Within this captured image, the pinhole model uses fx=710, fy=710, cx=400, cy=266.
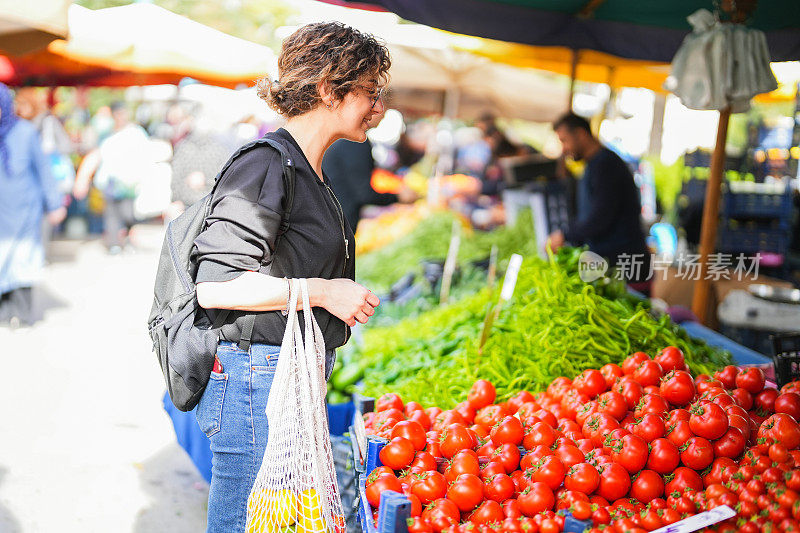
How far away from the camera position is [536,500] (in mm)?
2199

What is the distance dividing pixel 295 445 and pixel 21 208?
20.4 feet

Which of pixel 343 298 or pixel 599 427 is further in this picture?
pixel 599 427

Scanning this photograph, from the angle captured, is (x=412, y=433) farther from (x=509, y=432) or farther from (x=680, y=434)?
(x=680, y=434)

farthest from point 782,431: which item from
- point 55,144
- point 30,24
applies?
point 55,144

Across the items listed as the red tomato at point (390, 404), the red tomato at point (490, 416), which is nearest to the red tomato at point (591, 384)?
the red tomato at point (490, 416)

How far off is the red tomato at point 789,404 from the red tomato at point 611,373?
24.6 inches

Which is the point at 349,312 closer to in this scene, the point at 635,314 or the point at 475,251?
the point at 635,314

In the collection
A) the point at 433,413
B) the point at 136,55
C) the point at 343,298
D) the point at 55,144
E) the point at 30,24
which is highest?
the point at 136,55

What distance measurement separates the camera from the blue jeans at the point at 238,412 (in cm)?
212

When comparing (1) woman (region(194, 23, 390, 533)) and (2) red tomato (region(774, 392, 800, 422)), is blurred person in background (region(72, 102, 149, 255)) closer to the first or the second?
(1) woman (region(194, 23, 390, 533))

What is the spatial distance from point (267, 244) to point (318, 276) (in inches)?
9.3

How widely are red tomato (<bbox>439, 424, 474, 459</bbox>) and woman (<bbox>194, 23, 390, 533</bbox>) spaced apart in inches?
25.1

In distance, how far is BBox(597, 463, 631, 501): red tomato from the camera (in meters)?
2.26

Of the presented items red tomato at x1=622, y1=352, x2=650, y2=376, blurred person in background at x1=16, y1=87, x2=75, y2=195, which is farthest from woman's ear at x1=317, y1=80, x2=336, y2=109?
blurred person in background at x1=16, y1=87, x2=75, y2=195
